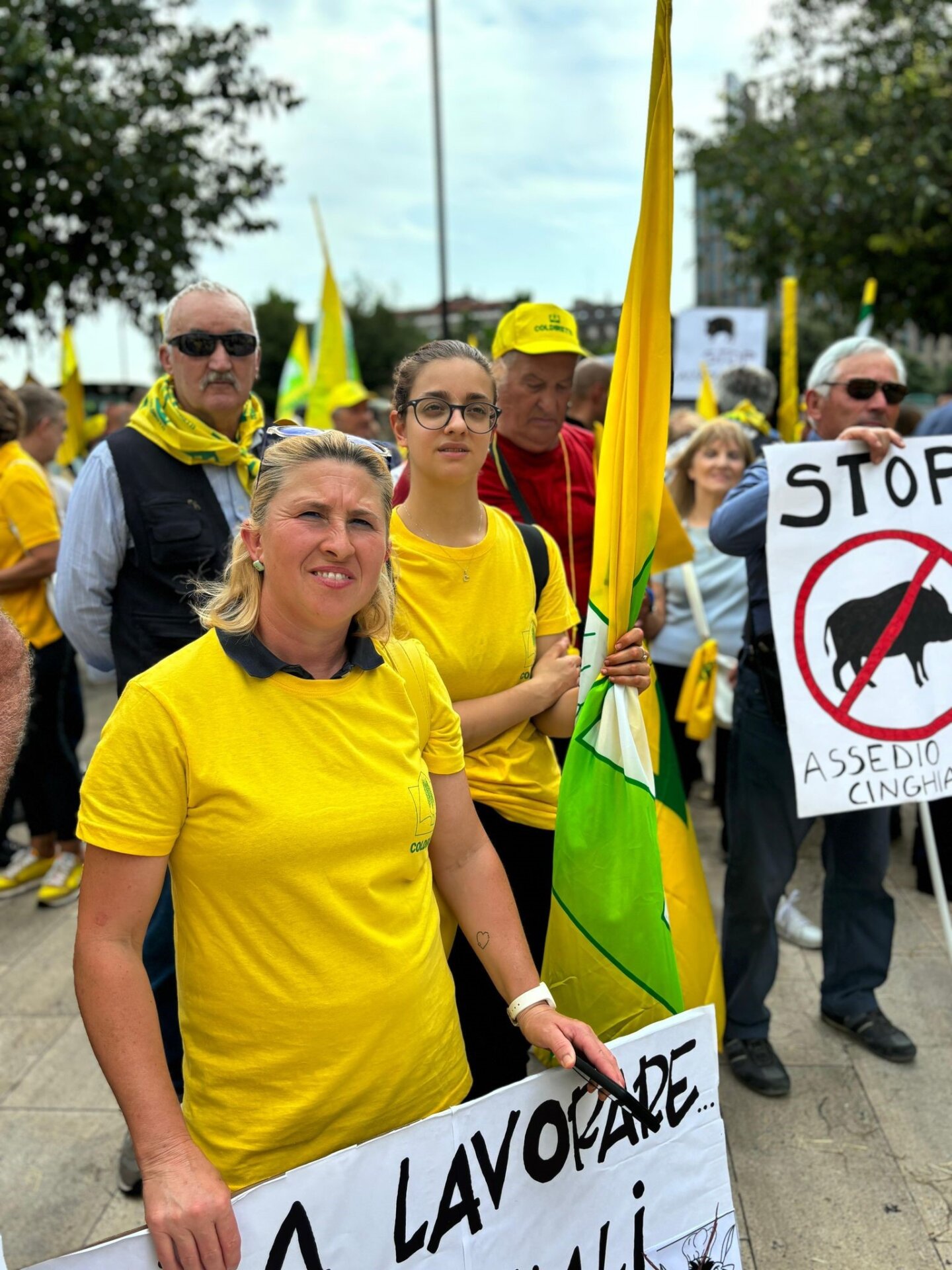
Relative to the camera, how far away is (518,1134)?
177cm

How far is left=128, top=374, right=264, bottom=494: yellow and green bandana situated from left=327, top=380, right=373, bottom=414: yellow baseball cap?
14.4 feet

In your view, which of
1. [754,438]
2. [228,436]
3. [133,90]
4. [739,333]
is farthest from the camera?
[133,90]

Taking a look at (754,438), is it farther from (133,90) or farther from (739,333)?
(133,90)

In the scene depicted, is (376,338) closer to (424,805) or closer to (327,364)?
(327,364)

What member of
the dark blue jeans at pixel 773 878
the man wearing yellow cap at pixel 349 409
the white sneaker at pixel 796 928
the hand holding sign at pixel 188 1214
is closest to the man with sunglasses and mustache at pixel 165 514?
the hand holding sign at pixel 188 1214

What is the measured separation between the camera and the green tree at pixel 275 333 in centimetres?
4512

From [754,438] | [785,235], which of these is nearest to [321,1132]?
[754,438]

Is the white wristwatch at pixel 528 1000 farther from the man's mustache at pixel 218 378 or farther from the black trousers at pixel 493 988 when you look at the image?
the man's mustache at pixel 218 378

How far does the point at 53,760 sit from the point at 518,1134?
359cm

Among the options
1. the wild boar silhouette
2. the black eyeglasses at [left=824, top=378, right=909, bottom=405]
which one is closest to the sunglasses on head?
the wild boar silhouette

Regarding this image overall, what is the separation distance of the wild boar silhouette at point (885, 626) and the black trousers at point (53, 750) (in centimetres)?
321

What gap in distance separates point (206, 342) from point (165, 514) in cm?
47

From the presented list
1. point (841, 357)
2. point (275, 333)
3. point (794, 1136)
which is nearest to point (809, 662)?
point (841, 357)

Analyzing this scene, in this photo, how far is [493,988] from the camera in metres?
2.44
